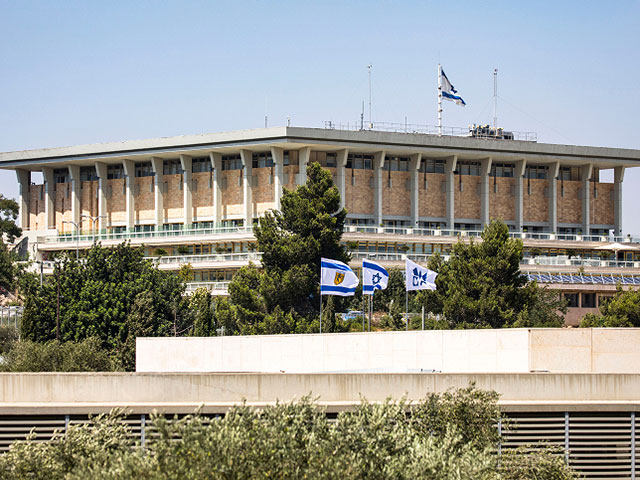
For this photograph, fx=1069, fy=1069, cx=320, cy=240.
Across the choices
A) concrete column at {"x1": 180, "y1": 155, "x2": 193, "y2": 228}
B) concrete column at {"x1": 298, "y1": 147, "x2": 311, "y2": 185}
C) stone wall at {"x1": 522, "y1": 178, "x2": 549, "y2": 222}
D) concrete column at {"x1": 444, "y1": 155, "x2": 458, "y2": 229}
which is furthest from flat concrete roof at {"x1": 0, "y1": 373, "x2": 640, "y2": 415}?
stone wall at {"x1": 522, "y1": 178, "x2": 549, "y2": 222}

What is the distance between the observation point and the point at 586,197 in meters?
98.4

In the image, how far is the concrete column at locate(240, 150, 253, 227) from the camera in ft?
299

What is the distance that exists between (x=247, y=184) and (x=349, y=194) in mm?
8840

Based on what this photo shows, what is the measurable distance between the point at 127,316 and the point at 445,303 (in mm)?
17704

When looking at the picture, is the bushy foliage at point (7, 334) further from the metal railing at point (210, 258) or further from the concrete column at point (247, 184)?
the concrete column at point (247, 184)

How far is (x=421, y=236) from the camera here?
Answer: 8956 cm

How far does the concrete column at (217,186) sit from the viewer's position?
3634 inches

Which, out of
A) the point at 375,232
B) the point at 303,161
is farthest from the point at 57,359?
the point at 303,161

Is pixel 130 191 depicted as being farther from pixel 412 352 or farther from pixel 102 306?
pixel 412 352

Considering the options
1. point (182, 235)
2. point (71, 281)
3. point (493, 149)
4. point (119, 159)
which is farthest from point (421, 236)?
point (71, 281)

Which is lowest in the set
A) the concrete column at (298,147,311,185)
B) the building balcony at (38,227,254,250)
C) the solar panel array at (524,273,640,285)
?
the solar panel array at (524,273,640,285)

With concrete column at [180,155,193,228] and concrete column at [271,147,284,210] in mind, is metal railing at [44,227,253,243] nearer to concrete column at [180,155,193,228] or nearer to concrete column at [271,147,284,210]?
concrete column at [180,155,193,228]

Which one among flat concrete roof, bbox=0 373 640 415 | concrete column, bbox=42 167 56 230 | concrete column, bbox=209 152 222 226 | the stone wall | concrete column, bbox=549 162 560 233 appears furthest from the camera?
concrete column, bbox=42 167 56 230

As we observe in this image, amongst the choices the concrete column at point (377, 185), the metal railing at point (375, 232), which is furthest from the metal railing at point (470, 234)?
the concrete column at point (377, 185)
